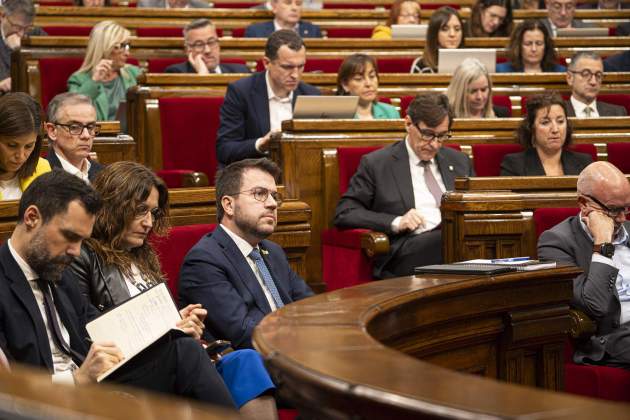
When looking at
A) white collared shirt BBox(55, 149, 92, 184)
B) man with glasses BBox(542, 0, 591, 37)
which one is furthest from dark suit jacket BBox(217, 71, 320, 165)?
man with glasses BBox(542, 0, 591, 37)

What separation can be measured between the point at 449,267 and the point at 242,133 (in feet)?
5.92

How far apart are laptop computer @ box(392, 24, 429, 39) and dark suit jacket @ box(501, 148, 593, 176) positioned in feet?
5.60

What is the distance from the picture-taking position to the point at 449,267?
2.33 m

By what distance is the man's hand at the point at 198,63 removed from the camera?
4461 mm

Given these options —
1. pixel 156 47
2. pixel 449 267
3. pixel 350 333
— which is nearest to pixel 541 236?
pixel 449 267

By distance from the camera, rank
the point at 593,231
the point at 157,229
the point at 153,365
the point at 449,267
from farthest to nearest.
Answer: the point at 593,231, the point at 157,229, the point at 449,267, the point at 153,365

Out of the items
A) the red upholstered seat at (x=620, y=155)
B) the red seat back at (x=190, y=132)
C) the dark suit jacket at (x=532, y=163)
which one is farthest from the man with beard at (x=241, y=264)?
the red upholstered seat at (x=620, y=155)

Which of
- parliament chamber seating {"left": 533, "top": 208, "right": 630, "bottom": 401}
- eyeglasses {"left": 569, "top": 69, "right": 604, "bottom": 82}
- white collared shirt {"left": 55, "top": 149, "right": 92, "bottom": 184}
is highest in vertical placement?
eyeglasses {"left": 569, "top": 69, "right": 604, "bottom": 82}

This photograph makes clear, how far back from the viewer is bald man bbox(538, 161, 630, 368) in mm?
2719

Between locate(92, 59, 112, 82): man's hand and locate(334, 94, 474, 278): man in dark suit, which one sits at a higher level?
locate(92, 59, 112, 82): man's hand

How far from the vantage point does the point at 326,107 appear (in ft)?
12.3

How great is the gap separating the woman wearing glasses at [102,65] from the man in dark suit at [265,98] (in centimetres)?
52

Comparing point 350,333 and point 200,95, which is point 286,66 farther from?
point 350,333

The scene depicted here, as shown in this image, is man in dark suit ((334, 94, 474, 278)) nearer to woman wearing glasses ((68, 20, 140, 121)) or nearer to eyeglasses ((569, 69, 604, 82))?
eyeglasses ((569, 69, 604, 82))
